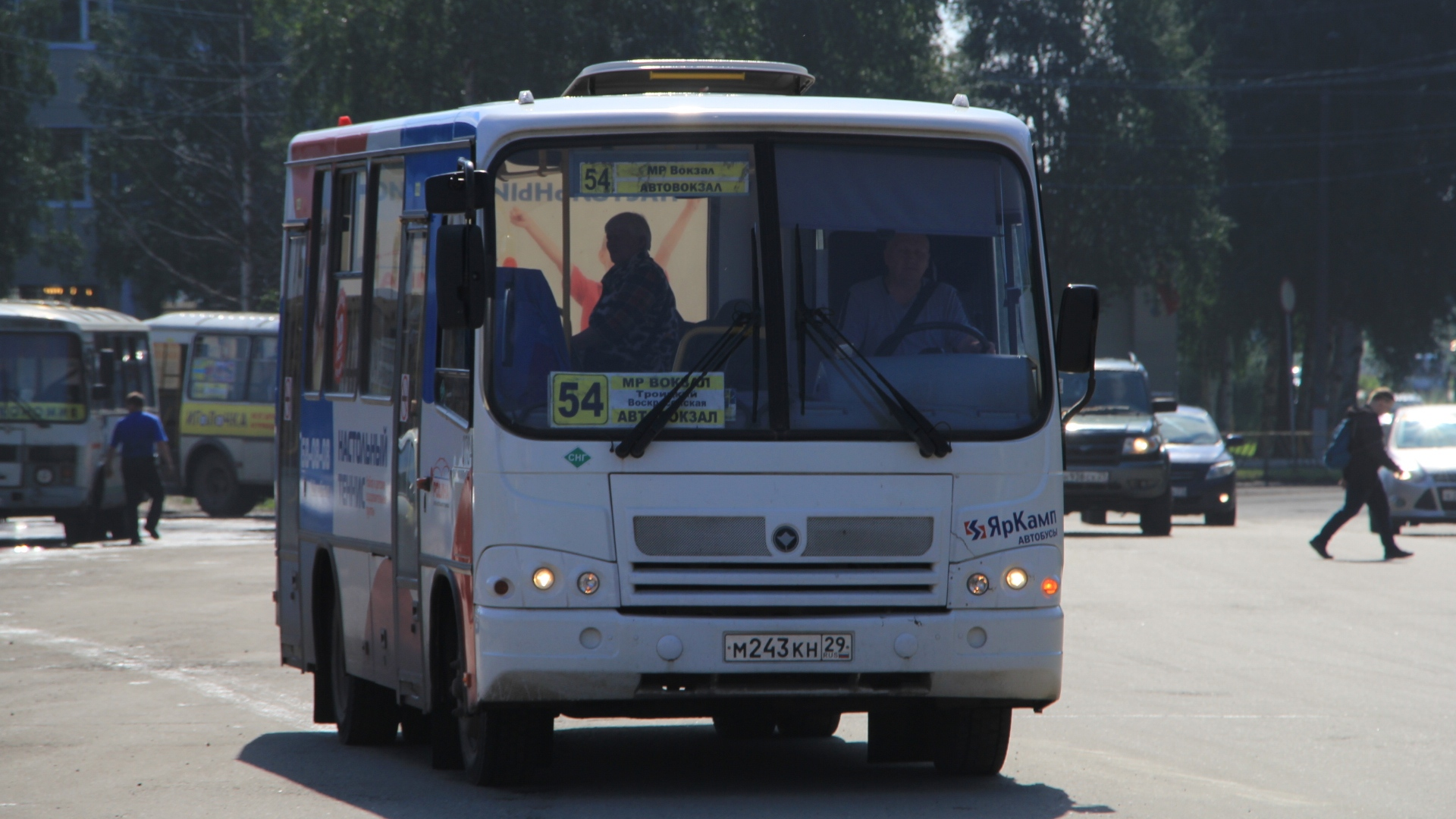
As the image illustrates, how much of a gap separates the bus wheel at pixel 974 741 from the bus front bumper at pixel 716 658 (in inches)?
24.2

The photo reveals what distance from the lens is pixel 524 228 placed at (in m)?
7.96

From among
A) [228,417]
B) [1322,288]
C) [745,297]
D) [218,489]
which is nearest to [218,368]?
[228,417]

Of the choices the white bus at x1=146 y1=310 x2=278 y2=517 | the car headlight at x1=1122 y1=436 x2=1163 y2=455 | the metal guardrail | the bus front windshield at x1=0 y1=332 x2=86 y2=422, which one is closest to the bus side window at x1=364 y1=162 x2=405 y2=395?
the car headlight at x1=1122 y1=436 x2=1163 y2=455

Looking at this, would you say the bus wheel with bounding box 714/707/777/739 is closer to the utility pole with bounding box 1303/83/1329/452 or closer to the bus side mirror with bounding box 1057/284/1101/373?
the bus side mirror with bounding box 1057/284/1101/373

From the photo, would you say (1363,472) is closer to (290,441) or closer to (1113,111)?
(290,441)

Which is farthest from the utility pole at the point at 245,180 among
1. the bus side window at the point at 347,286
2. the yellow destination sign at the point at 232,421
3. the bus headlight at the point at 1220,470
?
the bus side window at the point at 347,286

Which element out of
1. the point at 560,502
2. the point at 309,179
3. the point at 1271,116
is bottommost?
the point at 560,502

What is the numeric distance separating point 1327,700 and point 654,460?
5.25 meters

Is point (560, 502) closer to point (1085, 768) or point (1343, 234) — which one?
point (1085, 768)

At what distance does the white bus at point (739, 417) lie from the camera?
772cm

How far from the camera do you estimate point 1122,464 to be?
26953 mm

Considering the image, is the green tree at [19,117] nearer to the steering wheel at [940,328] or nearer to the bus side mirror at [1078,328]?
the steering wheel at [940,328]

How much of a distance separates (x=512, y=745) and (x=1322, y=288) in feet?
157

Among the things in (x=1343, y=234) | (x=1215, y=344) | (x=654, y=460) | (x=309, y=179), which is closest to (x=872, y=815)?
(x=654, y=460)
